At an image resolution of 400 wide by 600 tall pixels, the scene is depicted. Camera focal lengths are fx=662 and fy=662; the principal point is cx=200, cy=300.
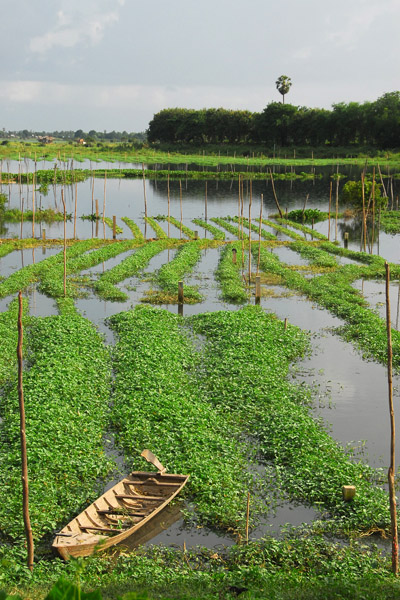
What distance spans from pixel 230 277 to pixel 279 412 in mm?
17850

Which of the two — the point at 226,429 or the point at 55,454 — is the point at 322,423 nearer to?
the point at 226,429

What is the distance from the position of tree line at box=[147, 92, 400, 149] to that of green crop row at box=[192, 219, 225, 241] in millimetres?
67674

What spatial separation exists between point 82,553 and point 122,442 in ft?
15.8

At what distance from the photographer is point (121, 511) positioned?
13.8 m

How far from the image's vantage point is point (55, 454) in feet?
50.4

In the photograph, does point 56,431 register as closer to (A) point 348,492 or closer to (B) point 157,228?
(A) point 348,492

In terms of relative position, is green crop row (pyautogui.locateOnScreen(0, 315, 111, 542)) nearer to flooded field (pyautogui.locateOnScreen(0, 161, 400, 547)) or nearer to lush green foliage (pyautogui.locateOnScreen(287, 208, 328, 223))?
flooded field (pyautogui.locateOnScreen(0, 161, 400, 547))

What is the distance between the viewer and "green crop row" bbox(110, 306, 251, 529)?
14547 mm

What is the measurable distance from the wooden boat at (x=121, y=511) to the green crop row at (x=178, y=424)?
2.06 feet

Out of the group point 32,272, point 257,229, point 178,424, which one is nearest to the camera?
point 178,424

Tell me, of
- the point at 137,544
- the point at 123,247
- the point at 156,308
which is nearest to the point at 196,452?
the point at 137,544

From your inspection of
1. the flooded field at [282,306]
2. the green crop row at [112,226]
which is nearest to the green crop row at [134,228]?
the flooded field at [282,306]

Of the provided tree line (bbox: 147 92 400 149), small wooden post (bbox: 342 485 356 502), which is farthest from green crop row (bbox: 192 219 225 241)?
tree line (bbox: 147 92 400 149)

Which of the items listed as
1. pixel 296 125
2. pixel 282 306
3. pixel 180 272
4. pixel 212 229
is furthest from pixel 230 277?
pixel 296 125
